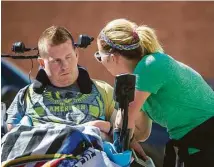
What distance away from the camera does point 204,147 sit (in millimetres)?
2436

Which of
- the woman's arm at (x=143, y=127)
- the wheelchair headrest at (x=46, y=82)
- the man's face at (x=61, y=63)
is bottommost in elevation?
the woman's arm at (x=143, y=127)

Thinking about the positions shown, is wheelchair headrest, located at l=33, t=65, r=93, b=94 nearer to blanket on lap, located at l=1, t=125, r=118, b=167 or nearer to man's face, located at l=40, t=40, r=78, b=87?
man's face, located at l=40, t=40, r=78, b=87

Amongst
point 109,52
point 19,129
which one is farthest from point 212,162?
point 19,129

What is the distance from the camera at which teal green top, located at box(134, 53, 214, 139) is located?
7.68 ft

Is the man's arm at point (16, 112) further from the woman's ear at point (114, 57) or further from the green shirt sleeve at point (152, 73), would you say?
the green shirt sleeve at point (152, 73)

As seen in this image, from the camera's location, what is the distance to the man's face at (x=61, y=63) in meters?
2.58

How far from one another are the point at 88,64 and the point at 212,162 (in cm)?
481

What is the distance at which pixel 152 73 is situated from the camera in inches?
91.7

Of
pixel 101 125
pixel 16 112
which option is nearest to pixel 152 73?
pixel 101 125

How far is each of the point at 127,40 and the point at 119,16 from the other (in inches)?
185

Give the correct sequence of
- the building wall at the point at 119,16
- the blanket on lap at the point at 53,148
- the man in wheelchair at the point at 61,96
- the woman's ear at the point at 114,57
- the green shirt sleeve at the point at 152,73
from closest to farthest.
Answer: the blanket on lap at the point at 53,148 < the green shirt sleeve at the point at 152,73 < the woman's ear at the point at 114,57 < the man in wheelchair at the point at 61,96 < the building wall at the point at 119,16

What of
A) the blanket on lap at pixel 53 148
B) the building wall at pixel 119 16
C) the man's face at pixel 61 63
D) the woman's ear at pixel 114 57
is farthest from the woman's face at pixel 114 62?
the building wall at pixel 119 16

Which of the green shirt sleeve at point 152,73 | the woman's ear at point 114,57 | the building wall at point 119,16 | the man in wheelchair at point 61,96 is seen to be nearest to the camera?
the green shirt sleeve at point 152,73

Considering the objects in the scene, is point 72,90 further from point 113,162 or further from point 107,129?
point 113,162
